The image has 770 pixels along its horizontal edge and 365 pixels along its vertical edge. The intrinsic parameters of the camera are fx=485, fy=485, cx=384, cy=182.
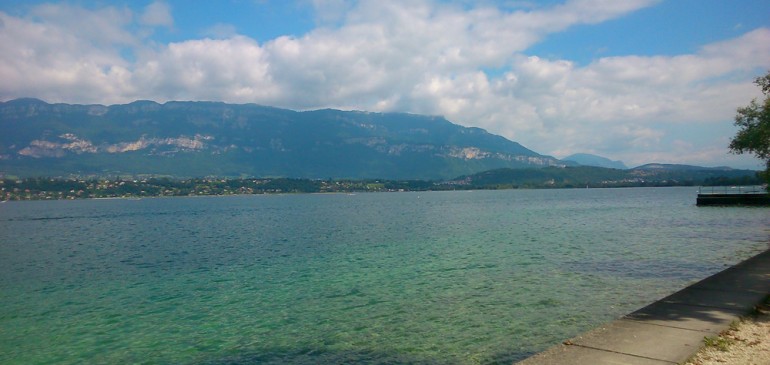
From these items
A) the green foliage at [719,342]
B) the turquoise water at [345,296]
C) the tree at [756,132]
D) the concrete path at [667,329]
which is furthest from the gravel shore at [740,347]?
the tree at [756,132]

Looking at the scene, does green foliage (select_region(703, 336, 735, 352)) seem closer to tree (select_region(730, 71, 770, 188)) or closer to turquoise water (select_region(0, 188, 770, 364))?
turquoise water (select_region(0, 188, 770, 364))

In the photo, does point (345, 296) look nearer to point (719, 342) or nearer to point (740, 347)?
point (719, 342)

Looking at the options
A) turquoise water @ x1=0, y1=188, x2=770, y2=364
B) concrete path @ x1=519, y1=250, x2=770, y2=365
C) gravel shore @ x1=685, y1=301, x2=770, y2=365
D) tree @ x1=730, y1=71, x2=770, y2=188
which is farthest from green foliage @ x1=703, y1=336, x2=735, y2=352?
tree @ x1=730, y1=71, x2=770, y2=188

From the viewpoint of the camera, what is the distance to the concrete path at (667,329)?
1120 centimetres

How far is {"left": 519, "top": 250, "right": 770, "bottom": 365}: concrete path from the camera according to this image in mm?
11203

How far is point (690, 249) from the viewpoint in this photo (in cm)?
3953

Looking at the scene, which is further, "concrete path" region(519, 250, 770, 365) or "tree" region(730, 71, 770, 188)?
"tree" region(730, 71, 770, 188)

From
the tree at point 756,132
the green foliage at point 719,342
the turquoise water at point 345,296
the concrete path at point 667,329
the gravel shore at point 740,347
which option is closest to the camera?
the gravel shore at point 740,347

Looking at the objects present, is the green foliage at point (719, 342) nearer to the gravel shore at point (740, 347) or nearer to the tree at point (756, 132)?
the gravel shore at point (740, 347)

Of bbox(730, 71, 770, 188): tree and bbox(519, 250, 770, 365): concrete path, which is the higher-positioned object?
bbox(730, 71, 770, 188): tree

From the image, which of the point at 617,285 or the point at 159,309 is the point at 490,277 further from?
the point at 159,309

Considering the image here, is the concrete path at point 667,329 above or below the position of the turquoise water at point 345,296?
above

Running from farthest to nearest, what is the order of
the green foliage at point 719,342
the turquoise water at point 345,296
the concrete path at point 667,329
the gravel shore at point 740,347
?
the turquoise water at point 345,296 < the green foliage at point 719,342 < the concrete path at point 667,329 < the gravel shore at point 740,347

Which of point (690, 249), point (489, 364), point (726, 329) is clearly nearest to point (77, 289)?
point (489, 364)
